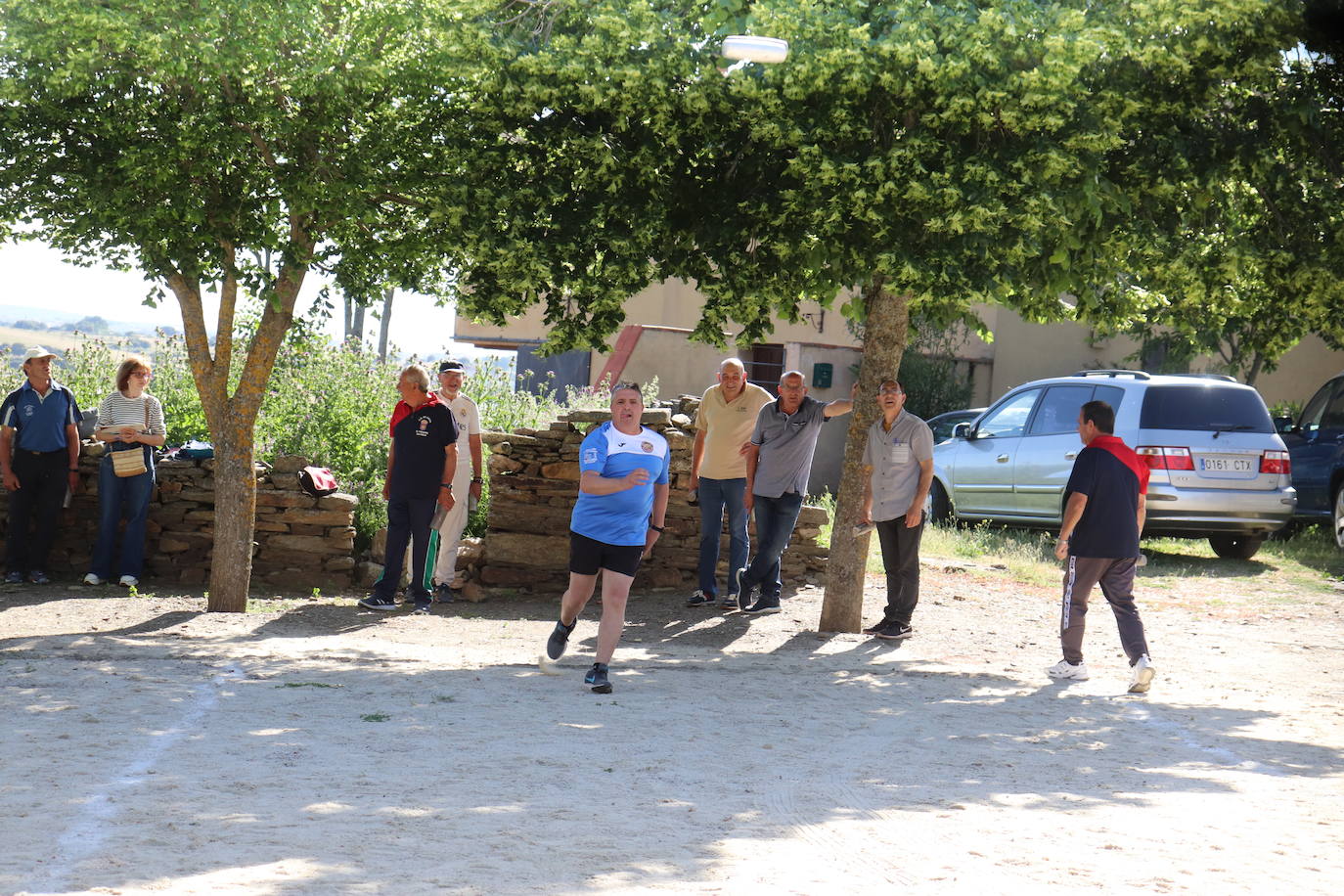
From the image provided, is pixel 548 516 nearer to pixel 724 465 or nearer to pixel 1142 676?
pixel 724 465

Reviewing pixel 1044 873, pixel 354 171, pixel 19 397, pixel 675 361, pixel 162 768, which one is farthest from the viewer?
pixel 675 361

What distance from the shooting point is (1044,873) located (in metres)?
4.69

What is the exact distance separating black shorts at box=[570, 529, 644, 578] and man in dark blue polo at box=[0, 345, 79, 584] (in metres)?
5.65

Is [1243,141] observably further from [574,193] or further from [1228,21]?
[574,193]

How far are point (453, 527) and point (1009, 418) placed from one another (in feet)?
22.4

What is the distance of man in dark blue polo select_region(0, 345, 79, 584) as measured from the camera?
11.2 meters

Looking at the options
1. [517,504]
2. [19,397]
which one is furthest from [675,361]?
[19,397]

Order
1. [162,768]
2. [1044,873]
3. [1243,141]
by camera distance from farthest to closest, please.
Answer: [1243,141] < [162,768] < [1044,873]

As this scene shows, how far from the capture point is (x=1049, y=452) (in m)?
14.4

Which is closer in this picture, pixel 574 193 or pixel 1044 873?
pixel 1044 873

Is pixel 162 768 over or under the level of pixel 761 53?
under

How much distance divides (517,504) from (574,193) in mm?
4000

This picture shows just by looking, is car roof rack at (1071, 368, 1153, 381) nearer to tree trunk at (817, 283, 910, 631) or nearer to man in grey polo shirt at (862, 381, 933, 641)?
tree trunk at (817, 283, 910, 631)

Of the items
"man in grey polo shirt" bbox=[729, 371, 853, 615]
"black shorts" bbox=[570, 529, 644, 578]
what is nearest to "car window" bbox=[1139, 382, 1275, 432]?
"man in grey polo shirt" bbox=[729, 371, 853, 615]
